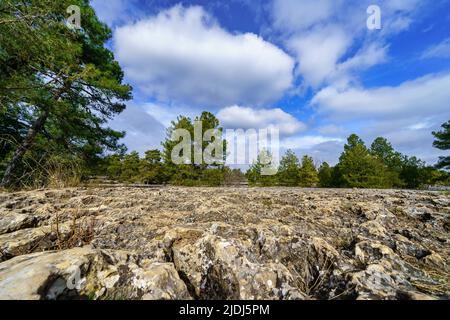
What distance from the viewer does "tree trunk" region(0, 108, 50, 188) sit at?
282 inches

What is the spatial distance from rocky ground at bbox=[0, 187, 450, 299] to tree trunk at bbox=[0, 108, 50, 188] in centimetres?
744

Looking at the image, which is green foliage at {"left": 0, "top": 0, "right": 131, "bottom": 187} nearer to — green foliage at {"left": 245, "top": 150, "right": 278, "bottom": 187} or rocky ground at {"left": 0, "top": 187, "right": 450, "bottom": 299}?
rocky ground at {"left": 0, "top": 187, "right": 450, "bottom": 299}

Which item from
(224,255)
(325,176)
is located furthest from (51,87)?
(325,176)

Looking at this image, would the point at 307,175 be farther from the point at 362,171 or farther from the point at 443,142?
the point at 443,142

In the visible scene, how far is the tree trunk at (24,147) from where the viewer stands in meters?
7.17

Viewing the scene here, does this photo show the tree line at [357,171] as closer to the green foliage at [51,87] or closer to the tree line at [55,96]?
the tree line at [55,96]

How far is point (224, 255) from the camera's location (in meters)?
1.01

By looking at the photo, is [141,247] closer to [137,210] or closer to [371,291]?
[137,210]

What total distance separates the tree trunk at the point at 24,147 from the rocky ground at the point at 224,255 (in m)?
7.44

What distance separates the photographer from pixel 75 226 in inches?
54.2

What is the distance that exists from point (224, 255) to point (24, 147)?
8719 mm
